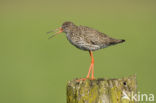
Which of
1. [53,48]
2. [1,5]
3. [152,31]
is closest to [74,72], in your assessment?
[53,48]

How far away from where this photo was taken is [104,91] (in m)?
4.99

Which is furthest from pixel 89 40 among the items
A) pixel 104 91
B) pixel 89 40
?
pixel 104 91

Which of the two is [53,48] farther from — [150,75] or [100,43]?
[100,43]

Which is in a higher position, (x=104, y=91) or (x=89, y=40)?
(x=89, y=40)

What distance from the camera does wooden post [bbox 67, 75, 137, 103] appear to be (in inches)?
195

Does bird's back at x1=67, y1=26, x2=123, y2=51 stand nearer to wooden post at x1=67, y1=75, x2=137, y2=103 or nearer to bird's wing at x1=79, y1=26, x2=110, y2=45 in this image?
bird's wing at x1=79, y1=26, x2=110, y2=45

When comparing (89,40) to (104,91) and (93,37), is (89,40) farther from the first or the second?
(104,91)

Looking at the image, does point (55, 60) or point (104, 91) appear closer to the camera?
point (104, 91)

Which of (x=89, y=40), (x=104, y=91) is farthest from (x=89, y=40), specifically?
(x=104, y=91)

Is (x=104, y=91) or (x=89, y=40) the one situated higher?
(x=89, y=40)

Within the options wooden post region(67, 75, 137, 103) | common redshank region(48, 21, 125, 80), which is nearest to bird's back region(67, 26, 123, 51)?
common redshank region(48, 21, 125, 80)

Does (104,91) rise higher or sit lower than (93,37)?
lower

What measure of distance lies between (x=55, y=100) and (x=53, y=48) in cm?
484

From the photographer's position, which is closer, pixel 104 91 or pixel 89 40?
pixel 104 91
